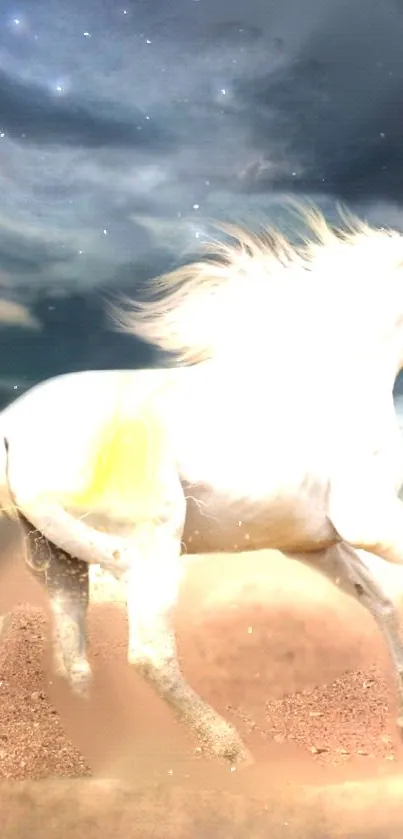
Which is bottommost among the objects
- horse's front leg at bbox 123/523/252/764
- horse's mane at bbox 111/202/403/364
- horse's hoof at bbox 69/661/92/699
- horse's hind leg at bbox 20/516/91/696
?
horse's hoof at bbox 69/661/92/699

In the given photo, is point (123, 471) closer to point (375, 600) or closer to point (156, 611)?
Result: point (156, 611)

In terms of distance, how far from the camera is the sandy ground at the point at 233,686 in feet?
4.25

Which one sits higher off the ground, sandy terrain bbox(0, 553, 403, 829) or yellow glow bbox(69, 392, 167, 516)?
yellow glow bbox(69, 392, 167, 516)

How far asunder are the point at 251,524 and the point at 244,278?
431 mm

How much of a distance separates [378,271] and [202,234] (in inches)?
12.6

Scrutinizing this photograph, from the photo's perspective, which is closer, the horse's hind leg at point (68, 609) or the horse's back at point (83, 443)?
the horse's back at point (83, 443)

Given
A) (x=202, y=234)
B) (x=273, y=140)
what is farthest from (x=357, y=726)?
(x=273, y=140)

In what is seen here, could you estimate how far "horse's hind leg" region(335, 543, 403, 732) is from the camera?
4.51 feet

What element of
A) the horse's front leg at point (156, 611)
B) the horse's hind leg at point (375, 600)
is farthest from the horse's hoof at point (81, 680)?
the horse's hind leg at point (375, 600)

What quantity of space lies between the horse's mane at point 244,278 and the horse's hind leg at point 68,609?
1.34 feet

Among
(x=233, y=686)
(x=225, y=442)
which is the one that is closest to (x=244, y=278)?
(x=225, y=442)

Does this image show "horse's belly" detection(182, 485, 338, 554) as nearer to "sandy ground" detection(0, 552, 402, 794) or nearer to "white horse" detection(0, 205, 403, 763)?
"white horse" detection(0, 205, 403, 763)

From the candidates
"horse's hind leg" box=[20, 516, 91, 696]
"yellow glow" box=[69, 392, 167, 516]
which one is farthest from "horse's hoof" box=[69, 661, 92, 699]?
"yellow glow" box=[69, 392, 167, 516]

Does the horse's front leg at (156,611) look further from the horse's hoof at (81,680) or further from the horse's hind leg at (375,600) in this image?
the horse's hind leg at (375,600)
